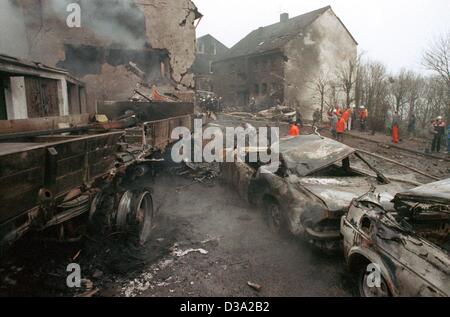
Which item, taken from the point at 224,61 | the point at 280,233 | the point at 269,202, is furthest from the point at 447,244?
the point at 224,61

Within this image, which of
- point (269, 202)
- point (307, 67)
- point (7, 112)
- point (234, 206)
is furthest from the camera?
point (307, 67)

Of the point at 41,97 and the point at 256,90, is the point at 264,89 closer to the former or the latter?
the point at 256,90

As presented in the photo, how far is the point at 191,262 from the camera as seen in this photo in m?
4.50

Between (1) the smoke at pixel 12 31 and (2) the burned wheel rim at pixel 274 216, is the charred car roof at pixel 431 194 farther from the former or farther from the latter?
(1) the smoke at pixel 12 31

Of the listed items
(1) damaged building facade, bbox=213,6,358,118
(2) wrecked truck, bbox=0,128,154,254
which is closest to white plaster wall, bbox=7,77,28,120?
(2) wrecked truck, bbox=0,128,154,254

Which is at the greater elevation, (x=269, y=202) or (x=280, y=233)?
(x=269, y=202)

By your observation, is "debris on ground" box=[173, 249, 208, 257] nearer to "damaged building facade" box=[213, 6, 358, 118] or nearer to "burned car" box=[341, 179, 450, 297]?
"burned car" box=[341, 179, 450, 297]

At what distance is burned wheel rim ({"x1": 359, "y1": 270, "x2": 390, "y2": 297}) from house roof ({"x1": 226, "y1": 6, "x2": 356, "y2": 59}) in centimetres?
2834

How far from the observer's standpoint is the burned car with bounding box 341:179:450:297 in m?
2.68

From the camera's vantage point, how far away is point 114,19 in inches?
600

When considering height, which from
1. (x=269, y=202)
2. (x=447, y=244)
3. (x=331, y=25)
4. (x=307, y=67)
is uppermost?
(x=331, y=25)

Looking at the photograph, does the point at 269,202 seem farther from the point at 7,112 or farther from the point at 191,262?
the point at 7,112

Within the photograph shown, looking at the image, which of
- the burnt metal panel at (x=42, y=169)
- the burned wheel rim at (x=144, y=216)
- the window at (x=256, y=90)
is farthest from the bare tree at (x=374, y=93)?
the burnt metal panel at (x=42, y=169)
